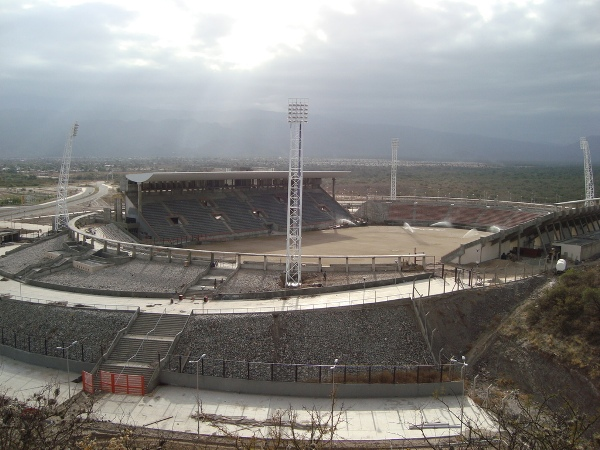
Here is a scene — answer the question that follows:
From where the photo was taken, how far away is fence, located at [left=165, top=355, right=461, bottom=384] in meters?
22.4

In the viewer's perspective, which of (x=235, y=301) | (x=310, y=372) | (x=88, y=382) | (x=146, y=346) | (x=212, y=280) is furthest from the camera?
(x=212, y=280)

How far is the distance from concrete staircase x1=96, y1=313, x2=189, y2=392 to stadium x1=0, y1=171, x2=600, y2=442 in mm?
64

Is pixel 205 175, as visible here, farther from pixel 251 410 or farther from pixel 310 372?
pixel 251 410

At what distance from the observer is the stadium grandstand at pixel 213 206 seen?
4850 cm

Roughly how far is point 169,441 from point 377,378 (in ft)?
29.2

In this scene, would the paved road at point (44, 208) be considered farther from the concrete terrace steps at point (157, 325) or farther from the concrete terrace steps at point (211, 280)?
the concrete terrace steps at point (157, 325)

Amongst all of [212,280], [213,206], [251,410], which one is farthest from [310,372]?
[213,206]

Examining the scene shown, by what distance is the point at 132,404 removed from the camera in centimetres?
2075

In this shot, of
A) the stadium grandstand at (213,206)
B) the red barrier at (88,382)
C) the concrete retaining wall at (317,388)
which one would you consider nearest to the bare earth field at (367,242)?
the stadium grandstand at (213,206)

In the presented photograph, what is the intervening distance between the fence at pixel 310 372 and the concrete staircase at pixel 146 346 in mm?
789

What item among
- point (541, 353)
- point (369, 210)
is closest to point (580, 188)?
point (369, 210)

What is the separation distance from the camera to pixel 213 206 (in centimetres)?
5497

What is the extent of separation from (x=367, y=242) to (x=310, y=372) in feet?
96.4

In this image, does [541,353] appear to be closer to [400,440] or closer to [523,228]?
[400,440]
